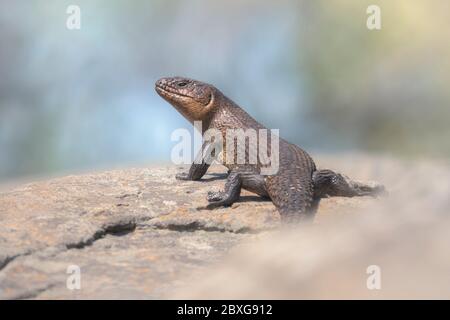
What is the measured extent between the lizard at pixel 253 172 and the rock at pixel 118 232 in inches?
5.9

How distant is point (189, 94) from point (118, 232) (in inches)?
126

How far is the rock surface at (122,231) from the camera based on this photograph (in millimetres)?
5293

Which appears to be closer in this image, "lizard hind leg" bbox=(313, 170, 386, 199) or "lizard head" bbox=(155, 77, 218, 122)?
"lizard hind leg" bbox=(313, 170, 386, 199)

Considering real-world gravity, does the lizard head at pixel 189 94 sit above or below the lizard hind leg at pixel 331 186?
above

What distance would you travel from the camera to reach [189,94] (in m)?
9.55

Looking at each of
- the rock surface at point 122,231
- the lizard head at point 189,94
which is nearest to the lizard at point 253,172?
the lizard head at point 189,94

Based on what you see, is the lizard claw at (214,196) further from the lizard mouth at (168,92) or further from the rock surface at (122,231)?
the lizard mouth at (168,92)

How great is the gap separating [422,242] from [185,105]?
5995mm

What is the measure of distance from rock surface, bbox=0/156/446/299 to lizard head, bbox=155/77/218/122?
0.93 m

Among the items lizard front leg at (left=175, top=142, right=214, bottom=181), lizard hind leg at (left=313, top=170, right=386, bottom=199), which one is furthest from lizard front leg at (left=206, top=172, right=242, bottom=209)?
lizard front leg at (left=175, top=142, right=214, bottom=181)

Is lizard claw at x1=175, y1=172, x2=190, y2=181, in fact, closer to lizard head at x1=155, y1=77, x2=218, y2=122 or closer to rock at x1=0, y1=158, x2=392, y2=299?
rock at x1=0, y1=158, x2=392, y2=299

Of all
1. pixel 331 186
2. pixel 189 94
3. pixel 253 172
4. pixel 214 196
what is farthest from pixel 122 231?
pixel 189 94

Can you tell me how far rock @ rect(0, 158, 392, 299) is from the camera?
5.31m

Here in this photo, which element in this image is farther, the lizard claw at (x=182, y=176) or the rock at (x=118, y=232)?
the lizard claw at (x=182, y=176)
